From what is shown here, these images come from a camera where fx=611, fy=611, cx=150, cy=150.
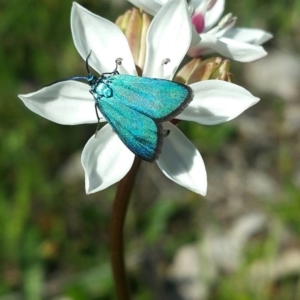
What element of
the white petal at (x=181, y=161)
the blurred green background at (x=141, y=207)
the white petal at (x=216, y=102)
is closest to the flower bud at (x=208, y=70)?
the white petal at (x=216, y=102)

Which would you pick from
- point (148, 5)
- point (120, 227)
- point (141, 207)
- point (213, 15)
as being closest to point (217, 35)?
point (213, 15)

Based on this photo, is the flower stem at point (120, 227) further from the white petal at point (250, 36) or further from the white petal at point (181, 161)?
the white petal at point (250, 36)

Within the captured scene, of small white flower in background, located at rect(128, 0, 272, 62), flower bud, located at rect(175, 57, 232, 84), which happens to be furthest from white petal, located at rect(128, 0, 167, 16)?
flower bud, located at rect(175, 57, 232, 84)

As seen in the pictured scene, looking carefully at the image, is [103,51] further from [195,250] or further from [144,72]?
[195,250]

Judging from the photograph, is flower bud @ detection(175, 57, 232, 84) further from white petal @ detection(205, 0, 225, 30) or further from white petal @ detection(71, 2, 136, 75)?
white petal @ detection(205, 0, 225, 30)

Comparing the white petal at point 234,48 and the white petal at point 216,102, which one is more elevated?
the white petal at point 234,48

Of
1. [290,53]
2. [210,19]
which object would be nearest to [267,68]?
[290,53]

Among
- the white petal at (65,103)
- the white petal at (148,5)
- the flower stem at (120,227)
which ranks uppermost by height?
the white petal at (148,5)
